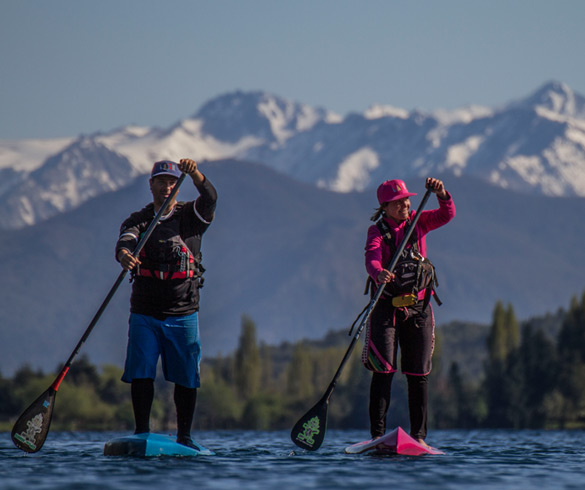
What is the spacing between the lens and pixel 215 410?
149875 mm

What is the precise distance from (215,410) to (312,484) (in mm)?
142037

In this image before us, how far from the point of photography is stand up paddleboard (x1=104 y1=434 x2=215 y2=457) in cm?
1220

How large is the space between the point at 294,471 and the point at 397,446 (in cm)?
217

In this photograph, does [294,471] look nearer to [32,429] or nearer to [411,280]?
[411,280]

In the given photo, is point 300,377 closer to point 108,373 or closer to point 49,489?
point 108,373

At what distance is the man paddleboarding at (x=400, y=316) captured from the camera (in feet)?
43.1

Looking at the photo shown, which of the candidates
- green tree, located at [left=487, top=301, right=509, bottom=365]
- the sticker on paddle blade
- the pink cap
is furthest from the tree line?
the pink cap

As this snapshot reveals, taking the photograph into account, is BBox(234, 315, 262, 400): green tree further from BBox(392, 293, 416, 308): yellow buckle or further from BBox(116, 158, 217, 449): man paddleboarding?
BBox(392, 293, 416, 308): yellow buckle

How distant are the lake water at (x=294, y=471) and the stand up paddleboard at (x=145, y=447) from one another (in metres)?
0.25

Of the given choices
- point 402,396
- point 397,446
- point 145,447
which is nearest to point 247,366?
point 402,396

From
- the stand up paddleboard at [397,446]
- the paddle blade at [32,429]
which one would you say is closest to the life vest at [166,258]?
the paddle blade at [32,429]

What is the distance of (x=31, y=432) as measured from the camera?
12742 millimetres

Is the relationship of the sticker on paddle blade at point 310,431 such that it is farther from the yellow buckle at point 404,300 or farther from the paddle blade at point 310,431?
the yellow buckle at point 404,300

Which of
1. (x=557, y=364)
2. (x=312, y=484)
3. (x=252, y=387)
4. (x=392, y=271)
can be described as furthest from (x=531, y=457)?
(x=252, y=387)
